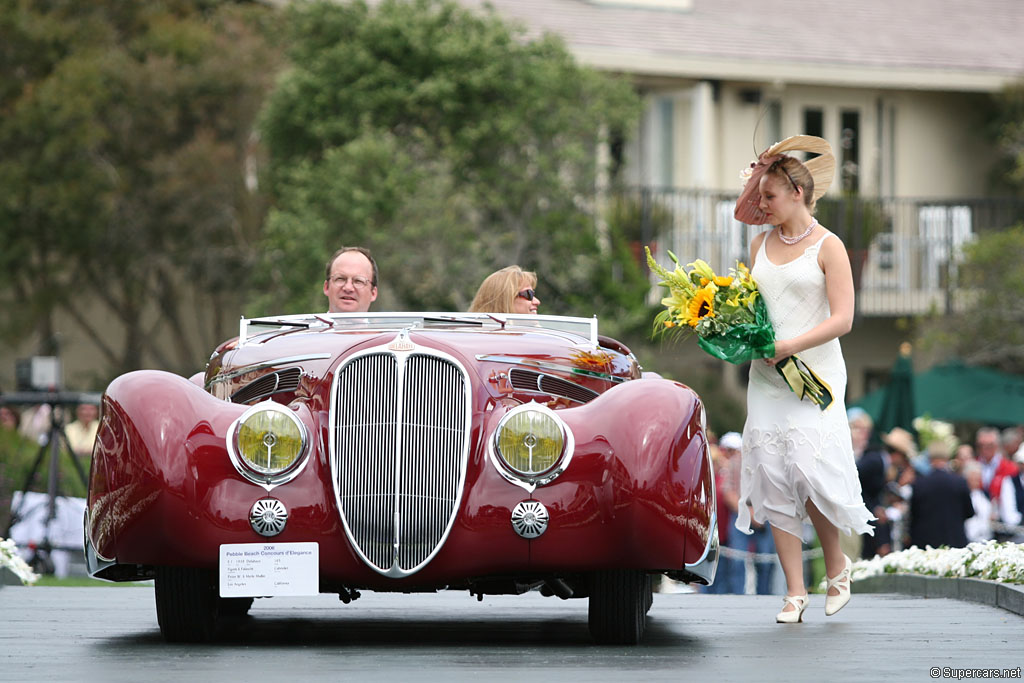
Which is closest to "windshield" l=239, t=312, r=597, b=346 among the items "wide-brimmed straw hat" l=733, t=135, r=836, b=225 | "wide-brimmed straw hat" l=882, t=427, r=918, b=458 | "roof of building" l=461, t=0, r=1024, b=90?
"wide-brimmed straw hat" l=733, t=135, r=836, b=225

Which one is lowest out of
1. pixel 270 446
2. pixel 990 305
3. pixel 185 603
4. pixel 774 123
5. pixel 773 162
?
pixel 185 603

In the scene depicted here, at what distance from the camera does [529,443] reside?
20.9 feet

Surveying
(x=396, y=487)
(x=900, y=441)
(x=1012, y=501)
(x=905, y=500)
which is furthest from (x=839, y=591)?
(x=900, y=441)

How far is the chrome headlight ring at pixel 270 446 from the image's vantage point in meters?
6.35

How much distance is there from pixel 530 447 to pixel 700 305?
1510 mm

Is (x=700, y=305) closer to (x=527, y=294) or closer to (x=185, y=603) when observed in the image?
(x=527, y=294)

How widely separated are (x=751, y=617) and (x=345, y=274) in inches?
104

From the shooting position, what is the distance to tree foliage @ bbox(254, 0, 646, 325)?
21094 millimetres

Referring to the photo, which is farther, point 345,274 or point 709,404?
Answer: point 709,404

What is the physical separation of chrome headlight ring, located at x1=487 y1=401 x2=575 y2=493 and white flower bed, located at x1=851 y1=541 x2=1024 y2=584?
302cm

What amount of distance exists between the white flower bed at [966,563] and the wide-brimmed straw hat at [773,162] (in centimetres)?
212

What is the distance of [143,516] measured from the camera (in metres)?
6.35

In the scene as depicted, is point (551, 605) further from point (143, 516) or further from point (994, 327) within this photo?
point (994, 327)

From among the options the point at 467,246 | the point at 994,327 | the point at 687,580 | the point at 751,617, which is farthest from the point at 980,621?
the point at 994,327
